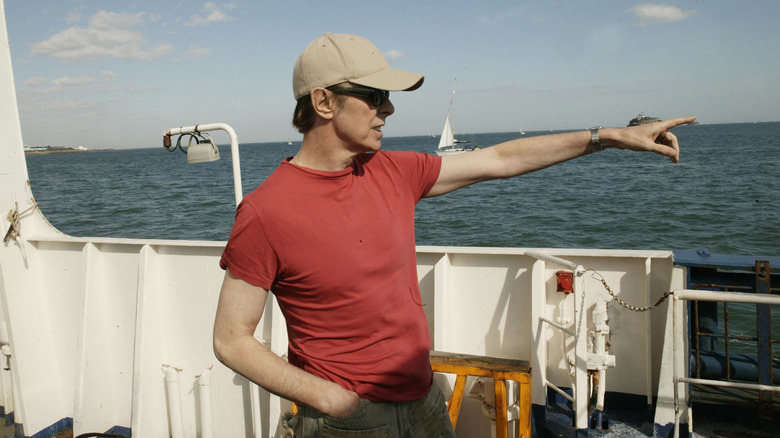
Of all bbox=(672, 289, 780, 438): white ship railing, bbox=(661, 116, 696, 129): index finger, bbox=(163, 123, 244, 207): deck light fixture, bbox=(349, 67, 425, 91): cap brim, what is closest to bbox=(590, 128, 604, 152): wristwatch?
bbox=(661, 116, 696, 129): index finger

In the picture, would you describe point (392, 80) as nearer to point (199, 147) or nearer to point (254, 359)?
point (254, 359)

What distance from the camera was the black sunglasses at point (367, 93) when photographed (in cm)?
170

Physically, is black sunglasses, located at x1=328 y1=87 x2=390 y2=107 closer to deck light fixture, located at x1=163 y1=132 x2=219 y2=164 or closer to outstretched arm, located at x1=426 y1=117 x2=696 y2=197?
outstretched arm, located at x1=426 y1=117 x2=696 y2=197

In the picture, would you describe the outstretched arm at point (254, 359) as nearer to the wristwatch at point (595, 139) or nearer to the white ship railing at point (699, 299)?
the wristwatch at point (595, 139)

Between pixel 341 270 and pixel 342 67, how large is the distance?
614 mm

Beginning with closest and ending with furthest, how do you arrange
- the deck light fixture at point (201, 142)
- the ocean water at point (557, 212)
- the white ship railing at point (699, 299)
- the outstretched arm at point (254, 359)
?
the outstretched arm at point (254, 359), the white ship railing at point (699, 299), the deck light fixture at point (201, 142), the ocean water at point (557, 212)

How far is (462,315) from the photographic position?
12.3ft

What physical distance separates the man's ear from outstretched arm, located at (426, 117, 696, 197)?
594 millimetres

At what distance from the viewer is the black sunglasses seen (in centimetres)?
170

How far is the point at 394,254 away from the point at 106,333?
324 centimetres

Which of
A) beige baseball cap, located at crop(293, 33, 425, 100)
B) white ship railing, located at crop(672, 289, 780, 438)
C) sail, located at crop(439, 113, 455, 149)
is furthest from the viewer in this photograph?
sail, located at crop(439, 113, 455, 149)

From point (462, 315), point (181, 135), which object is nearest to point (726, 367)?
point (462, 315)

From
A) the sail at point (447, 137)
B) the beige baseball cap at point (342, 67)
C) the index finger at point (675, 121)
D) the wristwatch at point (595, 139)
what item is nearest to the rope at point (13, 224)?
the beige baseball cap at point (342, 67)

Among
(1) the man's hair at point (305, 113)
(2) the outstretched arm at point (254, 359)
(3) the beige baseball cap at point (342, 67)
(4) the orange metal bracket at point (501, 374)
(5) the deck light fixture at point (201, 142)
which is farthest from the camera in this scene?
(5) the deck light fixture at point (201, 142)
